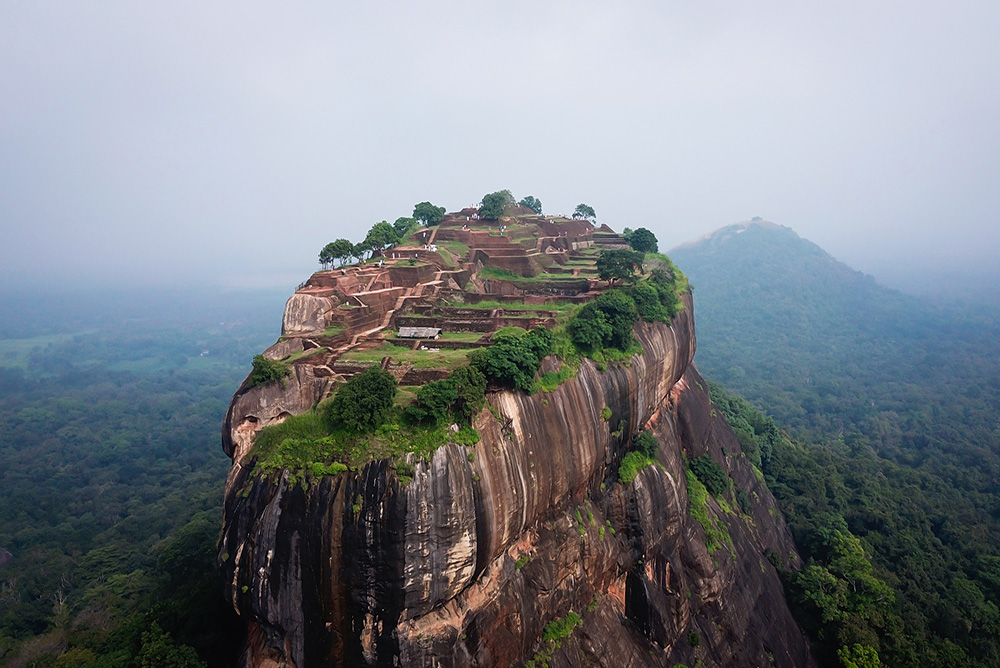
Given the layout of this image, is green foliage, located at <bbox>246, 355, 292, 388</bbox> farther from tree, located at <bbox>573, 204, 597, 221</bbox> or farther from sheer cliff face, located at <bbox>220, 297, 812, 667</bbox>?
tree, located at <bbox>573, 204, 597, 221</bbox>

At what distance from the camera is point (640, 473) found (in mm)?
23359

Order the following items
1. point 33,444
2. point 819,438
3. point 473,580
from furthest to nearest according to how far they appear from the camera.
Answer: point 33,444, point 819,438, point 473,580

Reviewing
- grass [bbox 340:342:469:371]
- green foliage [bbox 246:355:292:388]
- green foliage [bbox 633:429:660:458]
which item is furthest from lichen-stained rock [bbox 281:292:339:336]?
green foliage [bbox 633:429:660:458]

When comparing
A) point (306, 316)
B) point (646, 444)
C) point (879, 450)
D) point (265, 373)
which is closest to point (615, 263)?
point (646, 444)

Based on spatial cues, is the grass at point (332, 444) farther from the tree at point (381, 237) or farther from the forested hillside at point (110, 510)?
the tree at point (381, 237)

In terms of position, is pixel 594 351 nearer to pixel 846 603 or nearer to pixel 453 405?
pixel 453 405

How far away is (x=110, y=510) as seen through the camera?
4853 cm

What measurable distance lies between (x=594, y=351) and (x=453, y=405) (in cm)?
891

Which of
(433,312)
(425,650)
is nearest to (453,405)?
(425,650)

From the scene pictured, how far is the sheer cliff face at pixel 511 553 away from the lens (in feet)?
46.4

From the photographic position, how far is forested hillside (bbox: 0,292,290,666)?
19.7 metres

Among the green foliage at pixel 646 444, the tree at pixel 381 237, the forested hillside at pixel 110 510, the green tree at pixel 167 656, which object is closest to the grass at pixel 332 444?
the green tree at pixel 167 656

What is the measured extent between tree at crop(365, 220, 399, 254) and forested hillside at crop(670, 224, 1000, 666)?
3336 centimetres

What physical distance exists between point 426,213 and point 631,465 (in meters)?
32.3
